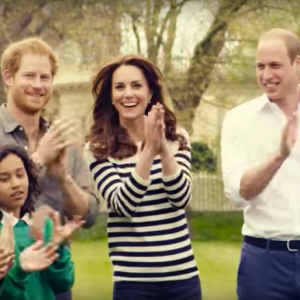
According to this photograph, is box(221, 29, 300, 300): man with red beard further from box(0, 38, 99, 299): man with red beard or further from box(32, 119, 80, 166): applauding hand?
box(32, 119, 80, 166): applauding hand

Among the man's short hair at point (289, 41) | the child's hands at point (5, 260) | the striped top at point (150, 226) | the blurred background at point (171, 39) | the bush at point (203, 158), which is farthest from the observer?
the bush at point (203, 158)

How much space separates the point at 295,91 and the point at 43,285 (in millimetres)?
1410

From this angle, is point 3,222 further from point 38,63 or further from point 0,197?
point 38,63

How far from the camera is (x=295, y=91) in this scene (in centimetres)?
412

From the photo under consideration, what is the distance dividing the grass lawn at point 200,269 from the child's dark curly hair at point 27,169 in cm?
637

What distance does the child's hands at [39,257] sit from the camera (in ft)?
10.9

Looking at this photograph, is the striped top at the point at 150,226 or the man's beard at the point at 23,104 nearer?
the striped top at the point at 150,226

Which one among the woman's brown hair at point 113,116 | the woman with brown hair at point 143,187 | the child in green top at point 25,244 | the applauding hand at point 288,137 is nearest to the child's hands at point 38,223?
the child in green top at point 25,244

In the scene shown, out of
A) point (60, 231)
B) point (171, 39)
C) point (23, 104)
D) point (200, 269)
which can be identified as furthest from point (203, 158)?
point (60, 231)

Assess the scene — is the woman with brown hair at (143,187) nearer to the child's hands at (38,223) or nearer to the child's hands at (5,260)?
the child's hands at (38,223)

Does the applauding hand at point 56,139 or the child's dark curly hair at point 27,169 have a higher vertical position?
the applauding hand at point 56,139

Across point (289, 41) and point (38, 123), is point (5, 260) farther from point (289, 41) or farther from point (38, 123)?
point (289, 41)

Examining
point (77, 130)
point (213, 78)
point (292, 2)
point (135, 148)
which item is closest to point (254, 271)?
point (135, 148)

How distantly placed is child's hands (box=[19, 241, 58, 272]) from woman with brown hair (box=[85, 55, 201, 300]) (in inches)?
24.5
